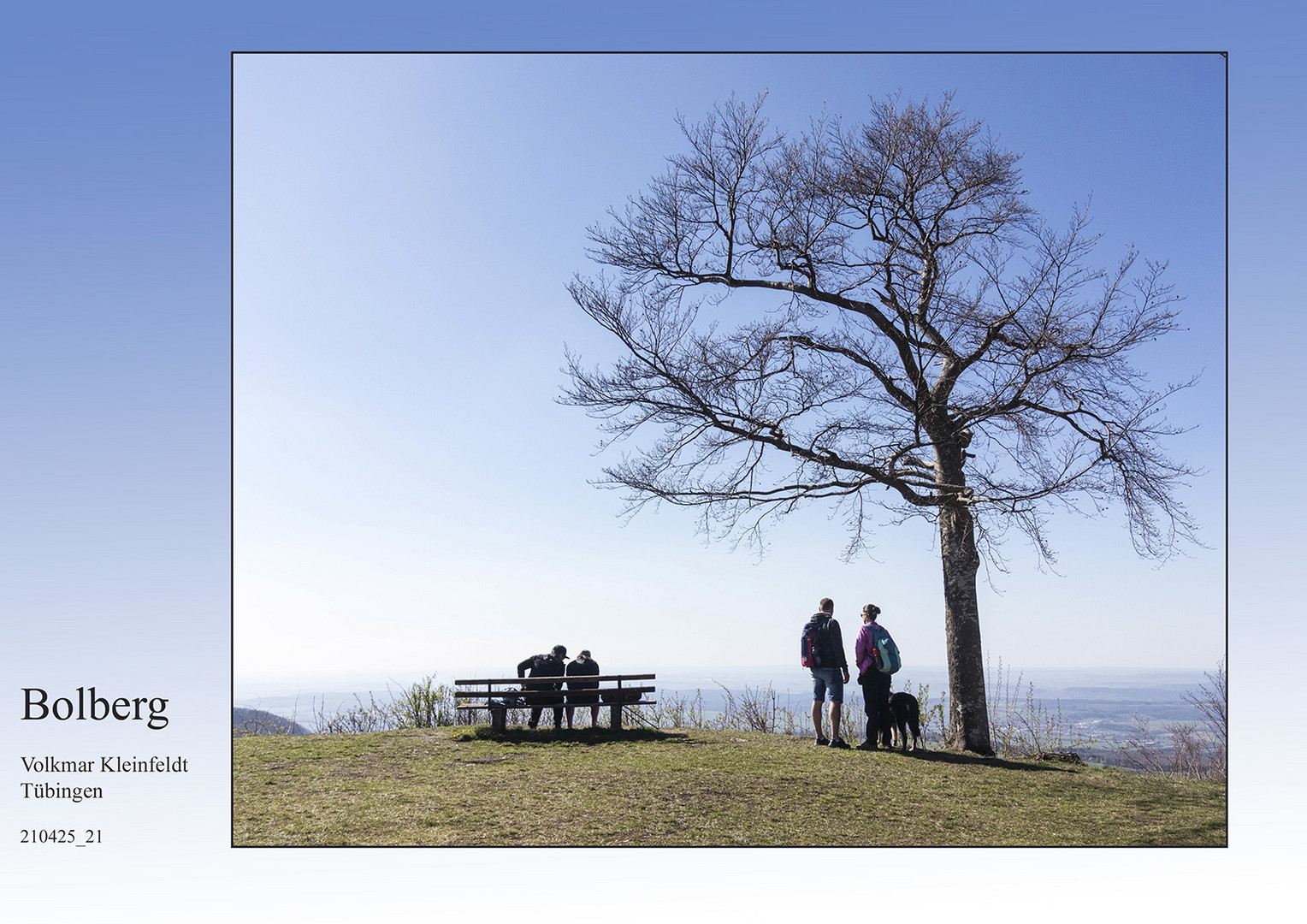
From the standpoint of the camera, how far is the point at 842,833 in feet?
28.1

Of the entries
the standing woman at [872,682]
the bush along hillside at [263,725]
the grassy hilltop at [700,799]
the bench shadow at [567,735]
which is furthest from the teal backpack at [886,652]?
the bush along hillside at [263,725]

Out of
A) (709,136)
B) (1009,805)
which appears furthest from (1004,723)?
(709,136)

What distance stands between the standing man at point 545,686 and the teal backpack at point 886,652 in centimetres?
434

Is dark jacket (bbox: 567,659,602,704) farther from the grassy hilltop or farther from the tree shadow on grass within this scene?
the tree shadow on grass

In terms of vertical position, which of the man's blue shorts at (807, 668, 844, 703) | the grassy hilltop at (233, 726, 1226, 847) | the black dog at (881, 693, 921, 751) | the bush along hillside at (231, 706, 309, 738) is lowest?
the bush along hillside at (231, 706, 309, 738)

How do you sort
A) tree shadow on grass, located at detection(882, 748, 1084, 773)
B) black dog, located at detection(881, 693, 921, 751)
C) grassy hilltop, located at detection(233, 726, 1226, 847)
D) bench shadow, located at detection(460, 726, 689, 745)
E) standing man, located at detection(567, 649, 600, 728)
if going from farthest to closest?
standing man, located at detection(567, 649, 600, 728)
bench shadow, located at detection(460, 726, 689, 745)
black dog, located at detection(881, 693, 921, 751)
tree shadow on grass, located at detection(882, 748, 1084, 773)
grassy hilltop, located at detection(233, 726, 1226, 847)

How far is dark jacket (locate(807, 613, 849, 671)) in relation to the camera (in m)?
11.4

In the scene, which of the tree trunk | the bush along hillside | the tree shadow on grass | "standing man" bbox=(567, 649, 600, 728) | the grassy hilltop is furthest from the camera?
the bush along hillside

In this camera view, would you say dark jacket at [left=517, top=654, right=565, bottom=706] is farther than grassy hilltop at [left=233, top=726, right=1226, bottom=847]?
Yes

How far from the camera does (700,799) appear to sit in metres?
9.14

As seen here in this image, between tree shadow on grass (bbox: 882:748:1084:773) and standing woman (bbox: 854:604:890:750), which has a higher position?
standing woman (bbox: 854:604:890:750)

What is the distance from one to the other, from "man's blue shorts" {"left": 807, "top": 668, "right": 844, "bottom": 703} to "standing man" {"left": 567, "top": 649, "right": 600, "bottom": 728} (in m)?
3.03

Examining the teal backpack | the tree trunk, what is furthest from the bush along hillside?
the tree trunk

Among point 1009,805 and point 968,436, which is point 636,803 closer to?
point 1009,805
